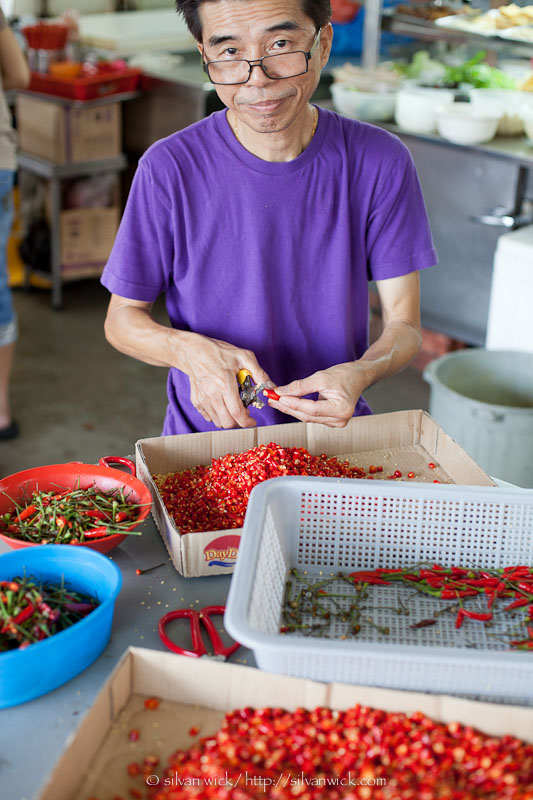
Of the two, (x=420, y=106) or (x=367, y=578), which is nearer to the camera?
(x=367, y=578)

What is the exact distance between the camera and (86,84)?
520 cm

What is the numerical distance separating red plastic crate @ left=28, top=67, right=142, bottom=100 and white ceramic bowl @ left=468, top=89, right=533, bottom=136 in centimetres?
226

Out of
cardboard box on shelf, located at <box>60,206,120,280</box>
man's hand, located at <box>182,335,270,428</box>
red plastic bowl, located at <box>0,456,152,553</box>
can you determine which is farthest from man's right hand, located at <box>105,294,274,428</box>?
cardboard box on shelf, located at <box>60,206,120,280</box>

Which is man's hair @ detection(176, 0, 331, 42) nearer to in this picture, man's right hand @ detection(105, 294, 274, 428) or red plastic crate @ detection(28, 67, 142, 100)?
man's right hand @ detection(105, 294, 274, 428)

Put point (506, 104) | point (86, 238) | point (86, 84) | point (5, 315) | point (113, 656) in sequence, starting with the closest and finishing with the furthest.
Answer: point (113, 656) → point (5, 315) → point (506, 104) → point (86, 84) → point (86, 238)

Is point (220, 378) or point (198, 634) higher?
point (220, 378)

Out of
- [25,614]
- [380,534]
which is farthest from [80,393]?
[25,614]

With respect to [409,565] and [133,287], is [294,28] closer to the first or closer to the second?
[133,287]

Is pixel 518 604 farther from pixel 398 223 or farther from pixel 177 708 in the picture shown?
pixel 398 223

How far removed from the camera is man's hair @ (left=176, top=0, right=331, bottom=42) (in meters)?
1.79

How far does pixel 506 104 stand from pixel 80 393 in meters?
2.69

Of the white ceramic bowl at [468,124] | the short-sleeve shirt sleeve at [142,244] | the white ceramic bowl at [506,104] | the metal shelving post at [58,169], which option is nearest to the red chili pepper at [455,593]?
the short-sleeve shirt sleeve at [142,244]

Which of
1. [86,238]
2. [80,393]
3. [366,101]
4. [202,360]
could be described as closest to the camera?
[202,360]

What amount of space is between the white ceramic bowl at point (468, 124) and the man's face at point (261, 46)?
2524mm
